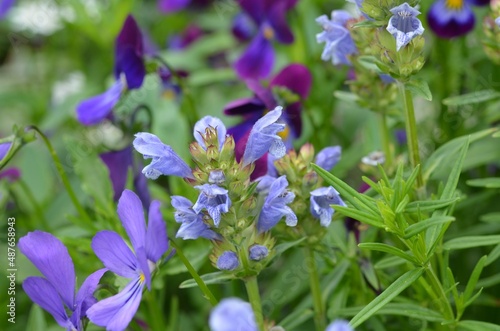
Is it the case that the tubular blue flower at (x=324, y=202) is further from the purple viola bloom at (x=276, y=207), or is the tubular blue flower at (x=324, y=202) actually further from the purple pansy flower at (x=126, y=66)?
the purple pansy flower at (x=126, y=66)

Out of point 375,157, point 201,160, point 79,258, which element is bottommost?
point 79,258

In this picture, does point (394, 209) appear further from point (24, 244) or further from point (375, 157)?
point (24, 244)

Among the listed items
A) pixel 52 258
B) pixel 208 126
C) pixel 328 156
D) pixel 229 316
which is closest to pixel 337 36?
pixel 328 156

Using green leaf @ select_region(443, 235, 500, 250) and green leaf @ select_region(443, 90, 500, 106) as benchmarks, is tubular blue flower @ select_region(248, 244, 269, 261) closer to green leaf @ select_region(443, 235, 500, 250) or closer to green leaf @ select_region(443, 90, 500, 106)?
green leaf @ select_region(443, 235, 500, 250)

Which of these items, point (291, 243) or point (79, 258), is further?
point (79, 258)

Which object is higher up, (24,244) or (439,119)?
(24,244)

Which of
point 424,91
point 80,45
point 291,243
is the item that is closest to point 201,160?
point 291,243
